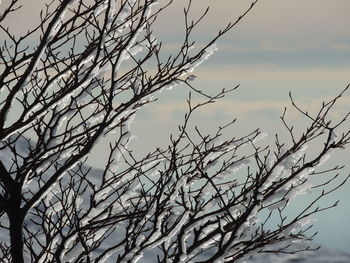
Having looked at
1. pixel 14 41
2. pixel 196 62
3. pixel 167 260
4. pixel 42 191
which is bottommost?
pixel 167 260

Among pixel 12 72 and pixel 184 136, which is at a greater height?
pixel 12 72

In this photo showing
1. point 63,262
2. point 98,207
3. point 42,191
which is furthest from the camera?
point 98,207

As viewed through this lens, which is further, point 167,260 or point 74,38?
point 74,38

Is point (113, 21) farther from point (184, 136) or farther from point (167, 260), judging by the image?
point (167, 260)

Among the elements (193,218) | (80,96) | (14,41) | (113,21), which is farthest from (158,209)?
(14,41)

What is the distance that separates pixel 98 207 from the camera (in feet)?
23.0

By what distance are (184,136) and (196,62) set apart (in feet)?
2.41

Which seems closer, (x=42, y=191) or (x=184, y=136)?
(x=42, y=191)

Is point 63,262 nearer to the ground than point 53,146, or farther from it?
nearer to the ground

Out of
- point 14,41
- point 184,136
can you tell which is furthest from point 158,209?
point 14,41

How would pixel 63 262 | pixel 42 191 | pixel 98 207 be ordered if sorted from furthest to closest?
pixel 98 207 → pixel 63 262 → pixel 42 191

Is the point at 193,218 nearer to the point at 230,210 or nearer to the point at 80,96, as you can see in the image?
the point at 230,210

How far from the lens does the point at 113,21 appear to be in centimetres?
662

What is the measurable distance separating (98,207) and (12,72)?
1.62 meters
